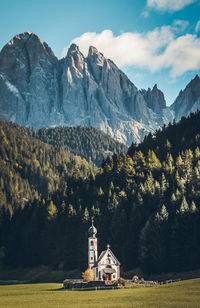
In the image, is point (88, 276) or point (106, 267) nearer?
point (88, 276)

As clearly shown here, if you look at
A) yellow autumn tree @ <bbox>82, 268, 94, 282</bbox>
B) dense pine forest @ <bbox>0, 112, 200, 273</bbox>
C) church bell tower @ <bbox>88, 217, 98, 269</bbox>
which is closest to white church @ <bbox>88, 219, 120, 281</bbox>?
church bell tower @ <bbox>88, 217, 98, 269</bbox>

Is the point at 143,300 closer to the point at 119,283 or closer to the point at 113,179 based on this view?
the point at 119,283

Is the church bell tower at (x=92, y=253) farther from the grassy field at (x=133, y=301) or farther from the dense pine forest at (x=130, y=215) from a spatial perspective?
A: the grassy field at (x=133, y=301)

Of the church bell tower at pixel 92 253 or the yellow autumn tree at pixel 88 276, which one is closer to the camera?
the yellow autumn tree at pixel 88 276

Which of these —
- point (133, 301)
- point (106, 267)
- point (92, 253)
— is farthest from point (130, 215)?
point (133, 301)

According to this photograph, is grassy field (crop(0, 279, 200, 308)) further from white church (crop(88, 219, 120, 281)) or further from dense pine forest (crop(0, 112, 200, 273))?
dense pine forest (crop(0, 112, 200, 273))

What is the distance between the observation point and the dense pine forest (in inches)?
4301

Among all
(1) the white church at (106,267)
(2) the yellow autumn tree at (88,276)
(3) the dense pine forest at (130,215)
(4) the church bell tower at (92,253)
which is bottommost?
(2) the yellow autumn tree at (88,276)

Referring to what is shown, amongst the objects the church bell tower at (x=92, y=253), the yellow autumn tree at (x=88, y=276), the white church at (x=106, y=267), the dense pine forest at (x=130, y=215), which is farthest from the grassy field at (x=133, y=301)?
the church bell tower at (x=92, y=253)

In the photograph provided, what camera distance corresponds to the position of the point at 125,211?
414 feet

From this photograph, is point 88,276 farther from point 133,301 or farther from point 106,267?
point 133,301

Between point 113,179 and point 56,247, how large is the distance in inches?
1049

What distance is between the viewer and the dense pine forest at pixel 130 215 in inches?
4301

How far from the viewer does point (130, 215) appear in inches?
4828
